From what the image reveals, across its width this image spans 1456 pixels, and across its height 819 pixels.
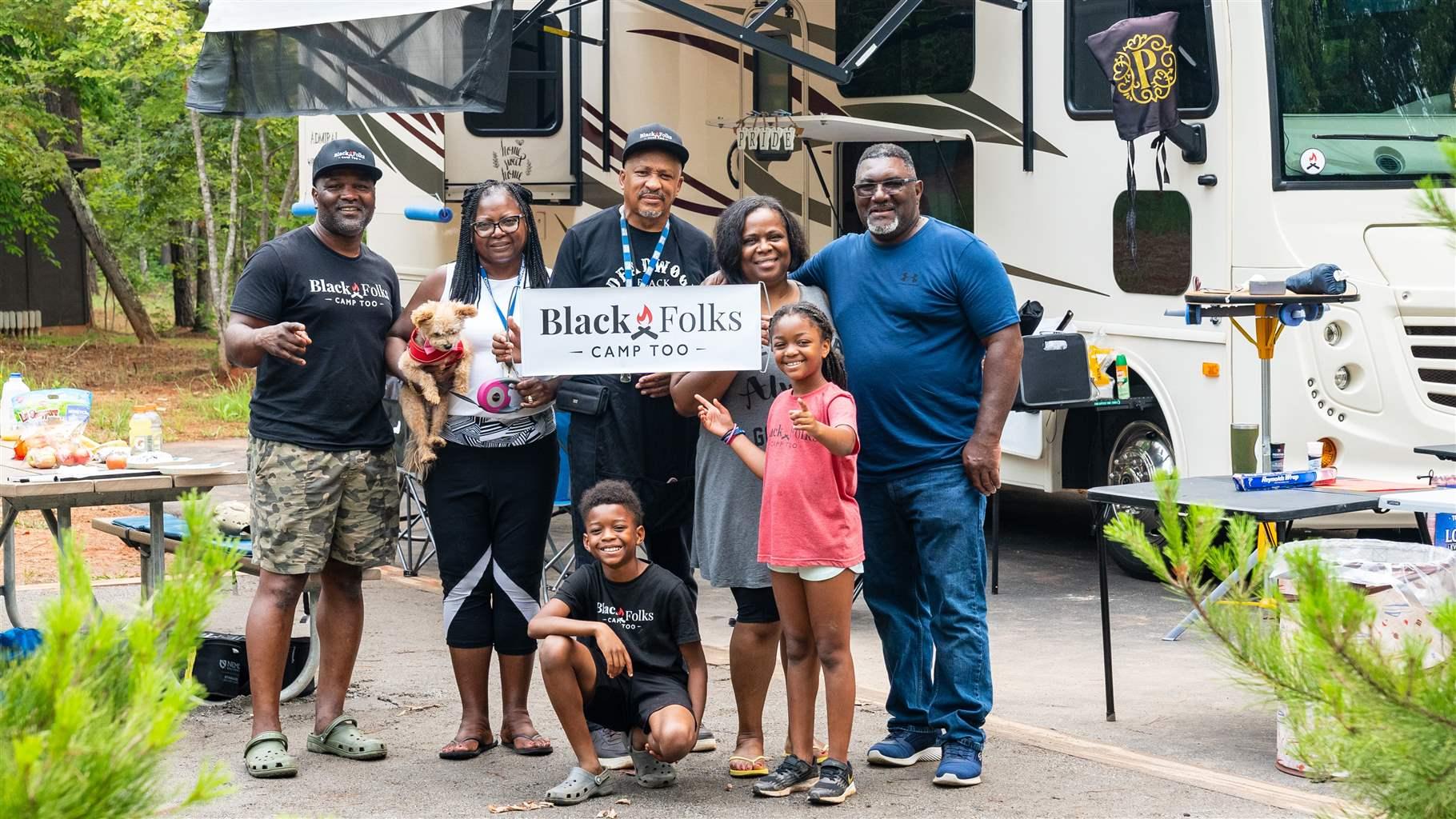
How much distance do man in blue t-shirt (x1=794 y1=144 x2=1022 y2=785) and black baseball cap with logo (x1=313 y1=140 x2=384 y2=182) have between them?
4.78 ft

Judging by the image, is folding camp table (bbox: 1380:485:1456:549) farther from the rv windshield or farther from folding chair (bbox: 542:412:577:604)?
folding chair (bbox: 542:412:577:604)

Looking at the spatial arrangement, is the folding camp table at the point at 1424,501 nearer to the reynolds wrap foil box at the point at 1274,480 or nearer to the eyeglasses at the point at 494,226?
the reynolds wrap foil box at the point at 1274,480

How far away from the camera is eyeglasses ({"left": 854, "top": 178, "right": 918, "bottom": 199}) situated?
187 inches

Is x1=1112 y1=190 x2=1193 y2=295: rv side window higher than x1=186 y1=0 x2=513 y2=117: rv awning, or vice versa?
x1=186 y1=0 x2=513 y2=117: rv awning

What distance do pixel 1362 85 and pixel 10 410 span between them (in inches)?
230

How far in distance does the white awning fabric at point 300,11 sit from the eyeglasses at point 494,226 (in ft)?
10.7

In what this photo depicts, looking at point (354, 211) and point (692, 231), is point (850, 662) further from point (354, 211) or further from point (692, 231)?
point (354, 211)

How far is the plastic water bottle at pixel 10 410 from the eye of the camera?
6.06 metres

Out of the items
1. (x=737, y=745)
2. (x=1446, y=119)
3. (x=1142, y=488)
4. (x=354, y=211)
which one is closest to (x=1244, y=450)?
(x=1142, y=488)

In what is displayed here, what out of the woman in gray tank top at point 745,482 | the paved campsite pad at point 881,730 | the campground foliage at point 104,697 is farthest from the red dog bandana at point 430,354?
the campground foliage at point 104,697

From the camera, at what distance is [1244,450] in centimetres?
670

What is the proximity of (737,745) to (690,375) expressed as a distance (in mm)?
1094

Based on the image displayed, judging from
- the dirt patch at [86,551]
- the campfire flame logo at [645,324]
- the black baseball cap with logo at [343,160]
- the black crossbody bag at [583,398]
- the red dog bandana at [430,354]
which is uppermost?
the black baseball cap with logo at [343,160]

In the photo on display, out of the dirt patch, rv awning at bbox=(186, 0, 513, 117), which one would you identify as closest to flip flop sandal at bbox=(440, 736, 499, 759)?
the dirt patch
